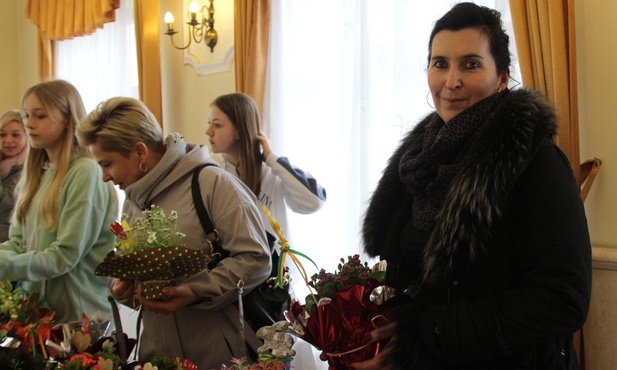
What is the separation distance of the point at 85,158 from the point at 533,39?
1827mm

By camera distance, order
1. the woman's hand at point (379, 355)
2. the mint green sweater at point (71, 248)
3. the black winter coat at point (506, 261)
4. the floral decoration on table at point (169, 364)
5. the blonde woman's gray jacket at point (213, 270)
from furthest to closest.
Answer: the mint green sweater at point (71, 248) < the blonde woman's gray jacket at point (213, 270) < the floral decoration on table at point (169, 364) < the woman's hand at point (379, 355) < the black winter coat at point (506, 261)

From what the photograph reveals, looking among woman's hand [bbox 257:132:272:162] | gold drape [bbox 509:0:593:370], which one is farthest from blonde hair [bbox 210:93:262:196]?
gold drape [bbox 509:0:593:370]

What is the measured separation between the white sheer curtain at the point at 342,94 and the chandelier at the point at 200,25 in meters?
0.66

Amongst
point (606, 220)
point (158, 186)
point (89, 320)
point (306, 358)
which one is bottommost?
point (306, 358)

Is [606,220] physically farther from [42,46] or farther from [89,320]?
[42,46]

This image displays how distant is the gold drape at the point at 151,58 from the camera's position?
499 cm

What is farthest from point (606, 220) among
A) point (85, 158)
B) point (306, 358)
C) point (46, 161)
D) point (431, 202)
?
point (46, 161)

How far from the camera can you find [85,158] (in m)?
2.47

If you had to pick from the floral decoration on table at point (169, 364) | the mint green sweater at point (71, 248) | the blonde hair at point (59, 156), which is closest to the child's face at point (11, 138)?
the blonde hair at point (59, 156)

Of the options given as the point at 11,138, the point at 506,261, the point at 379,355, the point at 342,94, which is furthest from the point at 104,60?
the point at 506,261

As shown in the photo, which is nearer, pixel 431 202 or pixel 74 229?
pixel 431 202

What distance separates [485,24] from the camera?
1.36 m

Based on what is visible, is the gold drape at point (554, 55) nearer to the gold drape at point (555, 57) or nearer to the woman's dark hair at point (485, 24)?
the gold drape at point (555, 57)

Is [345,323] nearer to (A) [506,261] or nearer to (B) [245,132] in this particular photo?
(A) [506,261]
